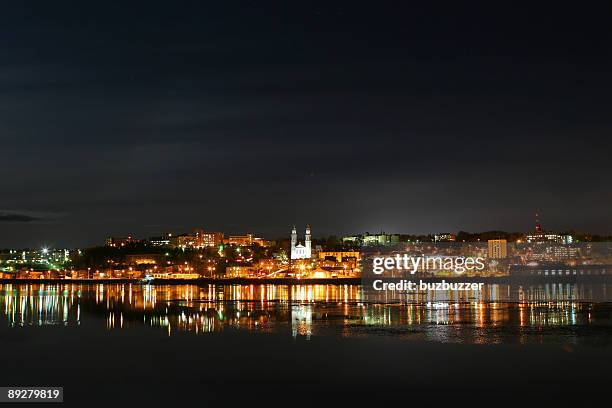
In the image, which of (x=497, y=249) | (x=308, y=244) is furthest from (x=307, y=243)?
(x=497, y=249)

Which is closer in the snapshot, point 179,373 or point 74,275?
point 179,373

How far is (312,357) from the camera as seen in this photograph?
17.5 m

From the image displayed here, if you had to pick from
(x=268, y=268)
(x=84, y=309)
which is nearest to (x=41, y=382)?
(x=84, y=309)

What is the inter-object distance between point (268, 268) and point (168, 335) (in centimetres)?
8156

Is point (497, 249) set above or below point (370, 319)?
above

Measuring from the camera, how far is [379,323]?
81.3 ft

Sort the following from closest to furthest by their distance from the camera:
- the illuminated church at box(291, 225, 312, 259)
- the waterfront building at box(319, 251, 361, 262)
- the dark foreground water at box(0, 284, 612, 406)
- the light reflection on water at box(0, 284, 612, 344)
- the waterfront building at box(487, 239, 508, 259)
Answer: the dark foreground water at box(0, 284, 612, 406) < the light reflection on water at box(0, 284, 612, 344) < the waterfront building at box(487, 239, 508, 259) < the waterfront building at box(319, 251, 361, 262) < the illuminated church at box(291, 225, 312, 259)

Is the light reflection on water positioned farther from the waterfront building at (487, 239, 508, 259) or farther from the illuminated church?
the illuminated church

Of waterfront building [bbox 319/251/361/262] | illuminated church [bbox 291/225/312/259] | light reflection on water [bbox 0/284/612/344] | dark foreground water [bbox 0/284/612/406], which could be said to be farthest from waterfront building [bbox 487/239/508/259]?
dark foreground water [bbox 0/284/612/406]

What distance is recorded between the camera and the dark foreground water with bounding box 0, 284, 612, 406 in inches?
550

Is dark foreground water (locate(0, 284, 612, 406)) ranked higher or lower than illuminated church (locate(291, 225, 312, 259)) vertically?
lower

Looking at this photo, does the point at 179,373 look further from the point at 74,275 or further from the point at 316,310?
the point at 74,275

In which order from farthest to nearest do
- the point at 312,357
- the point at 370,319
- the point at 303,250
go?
the point at 303,250
the point at 370,319
the point at 312,357

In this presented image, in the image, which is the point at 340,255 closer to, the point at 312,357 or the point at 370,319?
the point at 370,319
